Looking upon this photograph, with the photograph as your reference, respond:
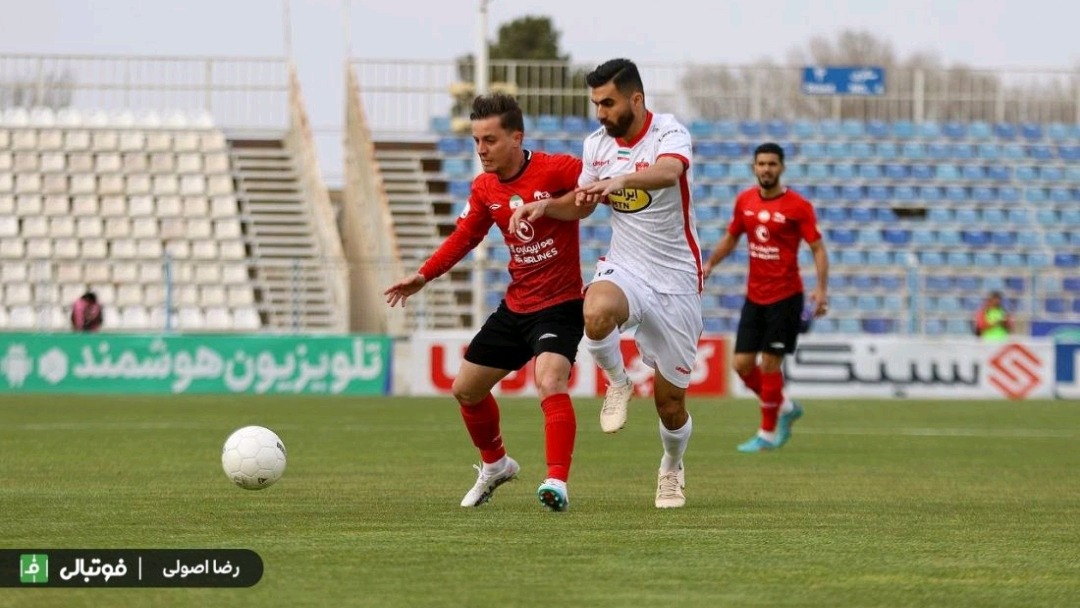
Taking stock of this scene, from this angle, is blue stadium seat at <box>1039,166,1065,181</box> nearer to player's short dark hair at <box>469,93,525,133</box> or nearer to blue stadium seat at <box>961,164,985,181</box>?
blue stadium seat at <box>961,164,985,181</box>

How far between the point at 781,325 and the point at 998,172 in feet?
76.4

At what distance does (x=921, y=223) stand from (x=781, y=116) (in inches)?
324

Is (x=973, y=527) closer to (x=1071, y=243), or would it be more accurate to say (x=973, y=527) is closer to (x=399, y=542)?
(x=399, y=542)

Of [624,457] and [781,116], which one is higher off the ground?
[781,116]

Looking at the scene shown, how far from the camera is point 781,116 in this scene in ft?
139

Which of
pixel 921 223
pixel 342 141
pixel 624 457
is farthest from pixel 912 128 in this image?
pixel 624 457

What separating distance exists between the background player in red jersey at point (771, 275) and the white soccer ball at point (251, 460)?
578 centimetres

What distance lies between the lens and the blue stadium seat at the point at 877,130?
37094 millimetres

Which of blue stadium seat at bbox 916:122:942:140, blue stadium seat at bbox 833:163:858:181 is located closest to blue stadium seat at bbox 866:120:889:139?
blue stadium seat at bbox 916:122:942:140

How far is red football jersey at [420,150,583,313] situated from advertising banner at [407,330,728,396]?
603 inches

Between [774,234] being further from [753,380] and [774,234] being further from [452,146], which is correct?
[452,146]

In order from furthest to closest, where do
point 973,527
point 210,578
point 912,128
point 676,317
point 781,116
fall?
point 781,116
point 912,128
point 676,317
point 973,527
point 210,578

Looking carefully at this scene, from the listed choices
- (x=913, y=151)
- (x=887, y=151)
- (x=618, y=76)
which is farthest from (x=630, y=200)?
(x=913, y=151)

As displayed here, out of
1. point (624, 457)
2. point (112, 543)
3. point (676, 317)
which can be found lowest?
point (624, 457)
